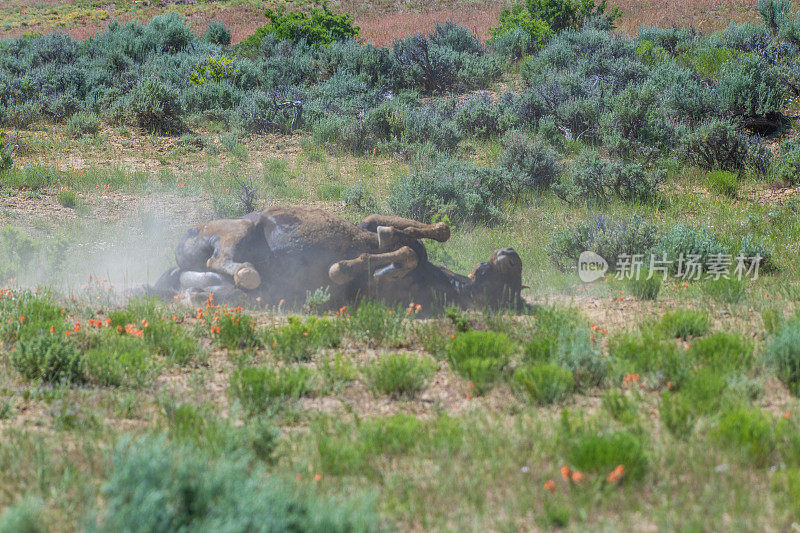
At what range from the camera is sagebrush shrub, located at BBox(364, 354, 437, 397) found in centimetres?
469

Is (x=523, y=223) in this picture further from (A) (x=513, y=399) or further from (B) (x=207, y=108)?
(B) (x=207, y=108)

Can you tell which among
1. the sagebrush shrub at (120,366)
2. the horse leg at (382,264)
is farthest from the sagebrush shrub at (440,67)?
the sagebrush shrub at (120,366)

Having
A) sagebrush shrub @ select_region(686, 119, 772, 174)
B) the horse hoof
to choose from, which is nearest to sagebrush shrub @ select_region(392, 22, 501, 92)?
sagebrush shrub @ select_region(686, 119, 772, 174)

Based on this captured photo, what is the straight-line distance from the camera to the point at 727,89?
13.4 m

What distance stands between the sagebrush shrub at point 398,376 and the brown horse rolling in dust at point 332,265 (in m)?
1.49

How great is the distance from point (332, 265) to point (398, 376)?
1.83m

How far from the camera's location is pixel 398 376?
469 centimetres

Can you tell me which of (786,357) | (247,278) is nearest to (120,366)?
(247,278)

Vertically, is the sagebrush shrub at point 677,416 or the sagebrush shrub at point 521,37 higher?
the sagebrush shrub at point 521,37

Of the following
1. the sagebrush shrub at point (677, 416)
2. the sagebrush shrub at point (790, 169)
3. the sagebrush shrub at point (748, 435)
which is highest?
the sagebrush shrub at point (748, 435)

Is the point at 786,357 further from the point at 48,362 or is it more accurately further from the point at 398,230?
the point at 48,362

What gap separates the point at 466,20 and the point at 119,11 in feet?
75.2
